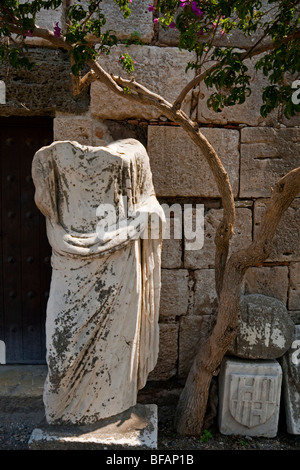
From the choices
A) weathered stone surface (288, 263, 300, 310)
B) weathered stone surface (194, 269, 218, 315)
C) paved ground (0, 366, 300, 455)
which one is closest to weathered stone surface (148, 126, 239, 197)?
weathered stone surface (194, 269, 218, 315)

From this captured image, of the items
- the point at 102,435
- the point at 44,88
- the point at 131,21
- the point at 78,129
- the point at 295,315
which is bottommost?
the point at 102,435

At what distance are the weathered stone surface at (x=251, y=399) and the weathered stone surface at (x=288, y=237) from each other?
2.94ft

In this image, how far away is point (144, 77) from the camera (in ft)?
11.2

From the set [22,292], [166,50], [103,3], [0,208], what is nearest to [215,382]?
[22,292]

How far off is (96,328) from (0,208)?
170 centimetres

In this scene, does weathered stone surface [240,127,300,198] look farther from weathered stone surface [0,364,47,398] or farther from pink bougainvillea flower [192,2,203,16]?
weathered stone surface [0,364,47,398]

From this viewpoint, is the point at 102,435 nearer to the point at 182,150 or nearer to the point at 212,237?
the point at 212,237

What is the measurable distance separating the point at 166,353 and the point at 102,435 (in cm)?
124

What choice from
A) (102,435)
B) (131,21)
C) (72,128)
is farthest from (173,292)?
(131,21)

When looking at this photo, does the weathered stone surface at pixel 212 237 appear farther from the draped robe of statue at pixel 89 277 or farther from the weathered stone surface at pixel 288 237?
the draped robe of statue at pixel 89 277

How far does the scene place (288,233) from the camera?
362 centimetres
